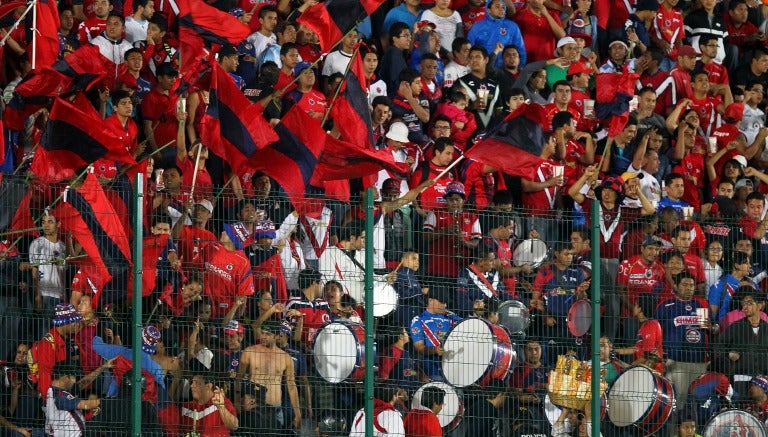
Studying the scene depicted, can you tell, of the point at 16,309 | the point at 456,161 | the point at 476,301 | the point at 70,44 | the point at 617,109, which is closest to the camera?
the point at 16,309

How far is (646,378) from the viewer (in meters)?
17.0

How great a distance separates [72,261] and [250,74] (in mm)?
5338

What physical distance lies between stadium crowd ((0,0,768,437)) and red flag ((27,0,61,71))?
22cm

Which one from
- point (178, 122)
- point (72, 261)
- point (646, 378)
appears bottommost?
point (646, 378)

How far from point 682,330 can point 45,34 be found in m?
6.95

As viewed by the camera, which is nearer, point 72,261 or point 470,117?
point 72,261

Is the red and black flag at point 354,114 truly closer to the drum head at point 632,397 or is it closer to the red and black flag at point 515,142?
the red and black flag at point 515,142

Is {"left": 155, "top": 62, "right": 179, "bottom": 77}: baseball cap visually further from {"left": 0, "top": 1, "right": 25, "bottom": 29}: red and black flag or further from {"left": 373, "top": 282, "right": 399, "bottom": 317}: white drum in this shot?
{"left": 373, "top": 282, "right": 399, "bottom": 317}: white drum

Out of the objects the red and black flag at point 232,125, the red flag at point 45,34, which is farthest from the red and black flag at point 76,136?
the red flag at point 45,34

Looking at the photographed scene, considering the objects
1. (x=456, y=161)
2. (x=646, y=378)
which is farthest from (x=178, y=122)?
(x=646, y=378)

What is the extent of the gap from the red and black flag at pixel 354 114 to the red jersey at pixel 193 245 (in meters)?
2.63

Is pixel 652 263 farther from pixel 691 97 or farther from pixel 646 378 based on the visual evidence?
pixel 691 97

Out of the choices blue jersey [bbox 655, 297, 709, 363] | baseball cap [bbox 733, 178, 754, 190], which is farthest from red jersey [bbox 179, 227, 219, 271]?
baseball cap [bbox 733, 178, 754, 190]

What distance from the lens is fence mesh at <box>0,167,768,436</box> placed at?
15531 mm
